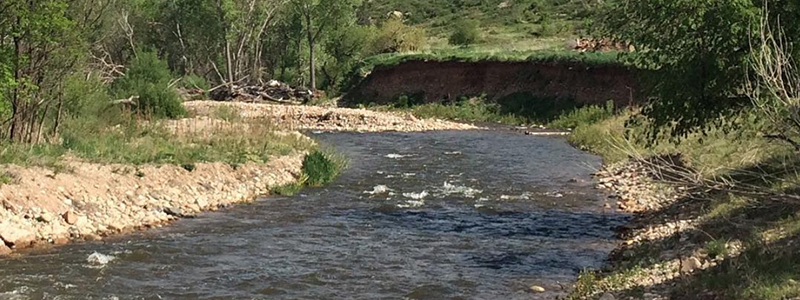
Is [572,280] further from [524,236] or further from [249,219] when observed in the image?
[249,219]

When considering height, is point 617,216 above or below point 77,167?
below

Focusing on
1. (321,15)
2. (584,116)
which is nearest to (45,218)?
(584,116)

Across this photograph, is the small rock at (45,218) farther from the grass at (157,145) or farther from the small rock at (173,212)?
the small rock at (173,212)

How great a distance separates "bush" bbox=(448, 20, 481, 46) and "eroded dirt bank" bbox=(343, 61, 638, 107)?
33.7ft

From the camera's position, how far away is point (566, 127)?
39.4m

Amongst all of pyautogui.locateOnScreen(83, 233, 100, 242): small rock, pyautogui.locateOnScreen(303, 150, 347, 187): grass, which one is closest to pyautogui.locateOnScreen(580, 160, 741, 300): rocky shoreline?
pyautogui.locateOnScreen(303, 150, 347, 187): grass

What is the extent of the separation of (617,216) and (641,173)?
4.45 metres

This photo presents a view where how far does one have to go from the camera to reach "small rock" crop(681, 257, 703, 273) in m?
10.5

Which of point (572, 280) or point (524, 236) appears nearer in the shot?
point (572, 280)

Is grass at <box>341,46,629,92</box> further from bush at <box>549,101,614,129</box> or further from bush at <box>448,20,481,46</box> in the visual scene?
bush at <box>448,20,481,46</box>

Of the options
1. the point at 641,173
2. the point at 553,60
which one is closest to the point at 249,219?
the point at 641,173

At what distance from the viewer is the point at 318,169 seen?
20469mm

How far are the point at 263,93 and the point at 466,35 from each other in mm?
17839

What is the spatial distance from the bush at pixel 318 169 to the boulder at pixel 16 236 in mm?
8005
